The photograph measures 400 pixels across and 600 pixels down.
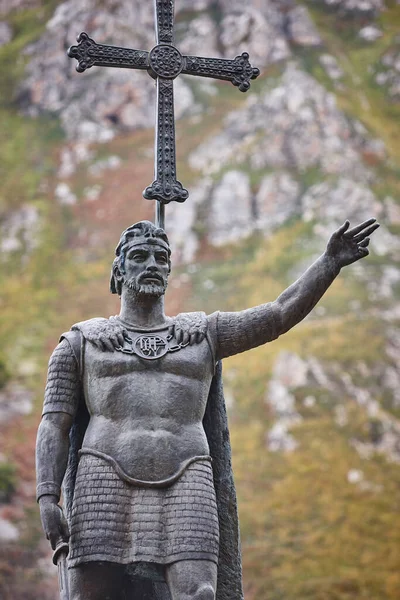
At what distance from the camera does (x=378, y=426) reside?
19875 millimetres

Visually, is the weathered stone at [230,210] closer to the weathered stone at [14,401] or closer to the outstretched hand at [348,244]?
the weathered stone at [14,401]

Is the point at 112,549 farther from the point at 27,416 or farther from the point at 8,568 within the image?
the point at 27,416

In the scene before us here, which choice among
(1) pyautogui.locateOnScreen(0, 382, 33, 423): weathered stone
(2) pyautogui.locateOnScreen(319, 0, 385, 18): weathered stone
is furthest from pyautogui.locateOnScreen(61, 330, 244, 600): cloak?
(2) pyautogui.locateOnScreen(319, 0, 385, 18): weathered stone

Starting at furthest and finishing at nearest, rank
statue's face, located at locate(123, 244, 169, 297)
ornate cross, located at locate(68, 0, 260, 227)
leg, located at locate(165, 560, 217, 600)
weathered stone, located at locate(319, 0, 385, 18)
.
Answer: weathered stone, located at locate(319, 0, 385, 18)
ornate cross, located at locate(68, 0, 260, 227)
statue's face, located at locate(123, 244, 169, 297)
leg, located at locate(165, 560, 217, 600)

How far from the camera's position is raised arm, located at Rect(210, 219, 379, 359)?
662cm

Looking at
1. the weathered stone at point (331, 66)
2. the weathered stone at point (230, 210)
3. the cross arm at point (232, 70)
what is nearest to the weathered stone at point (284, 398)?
the weathered stone at point (230, 210)

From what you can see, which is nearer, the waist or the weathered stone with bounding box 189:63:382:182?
the waist

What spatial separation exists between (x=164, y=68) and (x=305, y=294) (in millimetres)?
1907

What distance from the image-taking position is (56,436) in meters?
6.39

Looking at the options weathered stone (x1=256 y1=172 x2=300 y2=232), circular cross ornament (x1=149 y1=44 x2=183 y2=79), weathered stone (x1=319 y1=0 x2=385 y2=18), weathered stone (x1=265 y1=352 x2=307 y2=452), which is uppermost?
weathered stone (x1=319 y1=0 x2=385 y2=18)

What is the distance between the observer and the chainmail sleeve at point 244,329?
6.64 meters

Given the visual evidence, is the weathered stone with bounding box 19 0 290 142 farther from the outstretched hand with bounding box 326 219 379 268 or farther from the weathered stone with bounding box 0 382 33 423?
the outstretched hand with bounding box 326 219 379 268

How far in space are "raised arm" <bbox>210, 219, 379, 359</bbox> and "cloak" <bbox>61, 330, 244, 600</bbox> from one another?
0.26 meters

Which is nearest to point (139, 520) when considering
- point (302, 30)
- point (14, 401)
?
point (14, 401)
